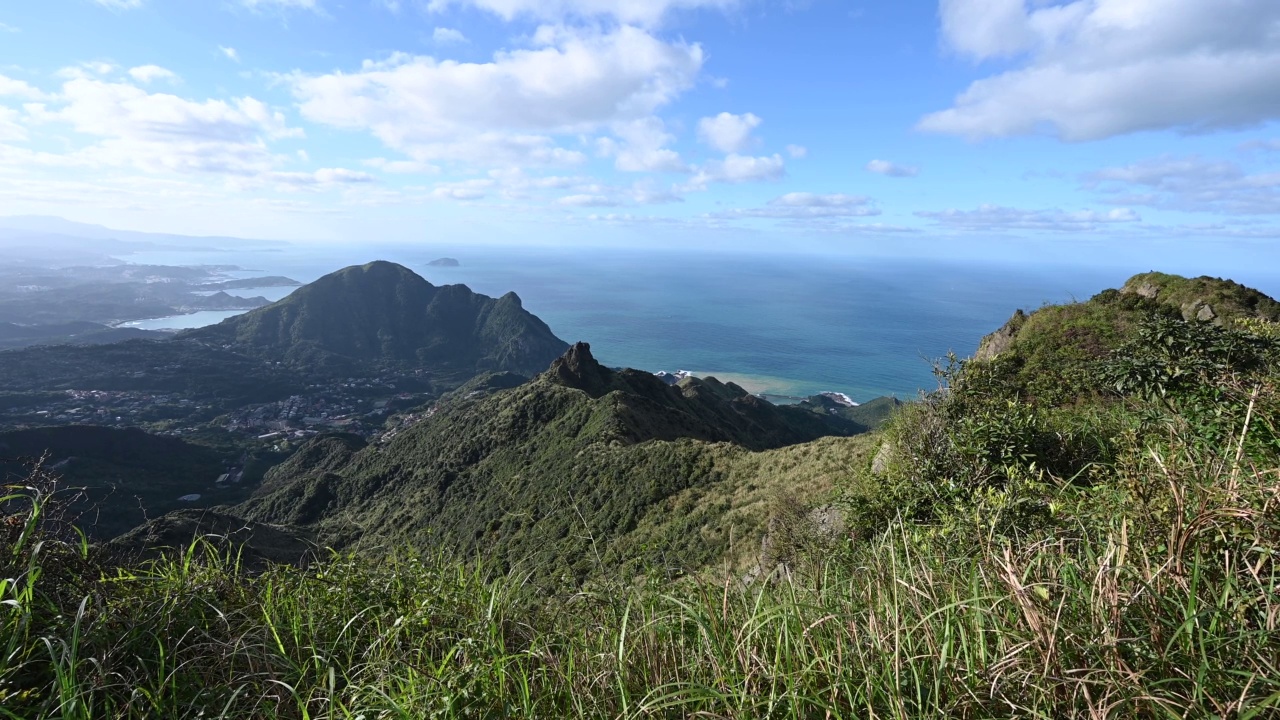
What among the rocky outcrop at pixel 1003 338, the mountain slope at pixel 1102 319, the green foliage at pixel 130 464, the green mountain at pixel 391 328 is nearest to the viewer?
the mountain slope at pixel 1102 319

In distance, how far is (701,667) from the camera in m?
2.52

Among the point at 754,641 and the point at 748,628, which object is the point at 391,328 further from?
the point at 754,641

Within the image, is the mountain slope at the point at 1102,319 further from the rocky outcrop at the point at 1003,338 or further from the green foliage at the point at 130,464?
the green foliage at the point at 130,464

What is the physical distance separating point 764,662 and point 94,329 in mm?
242290

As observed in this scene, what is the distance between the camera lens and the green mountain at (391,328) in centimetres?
14788

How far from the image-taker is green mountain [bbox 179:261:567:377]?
14788 cm

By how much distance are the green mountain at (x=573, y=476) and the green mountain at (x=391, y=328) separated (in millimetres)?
86190

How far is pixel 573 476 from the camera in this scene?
31094 millimetres

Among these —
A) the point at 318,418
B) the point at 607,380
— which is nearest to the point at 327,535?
the point at 607,380

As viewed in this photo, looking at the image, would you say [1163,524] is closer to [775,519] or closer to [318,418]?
[775,519]

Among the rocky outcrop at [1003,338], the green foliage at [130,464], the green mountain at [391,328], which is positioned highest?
the rocky outcrop at [1003,338]

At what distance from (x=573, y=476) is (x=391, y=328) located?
15528 centimetres

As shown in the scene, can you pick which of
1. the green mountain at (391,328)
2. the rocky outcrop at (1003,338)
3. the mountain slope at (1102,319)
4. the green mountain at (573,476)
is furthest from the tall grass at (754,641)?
the green mountain at (391,328)

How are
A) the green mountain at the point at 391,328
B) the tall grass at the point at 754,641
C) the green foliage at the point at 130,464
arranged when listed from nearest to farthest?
the tall grass at the point at 754,641, the green foliage at the point at 130,464, the green mountain at the point at 391,328
